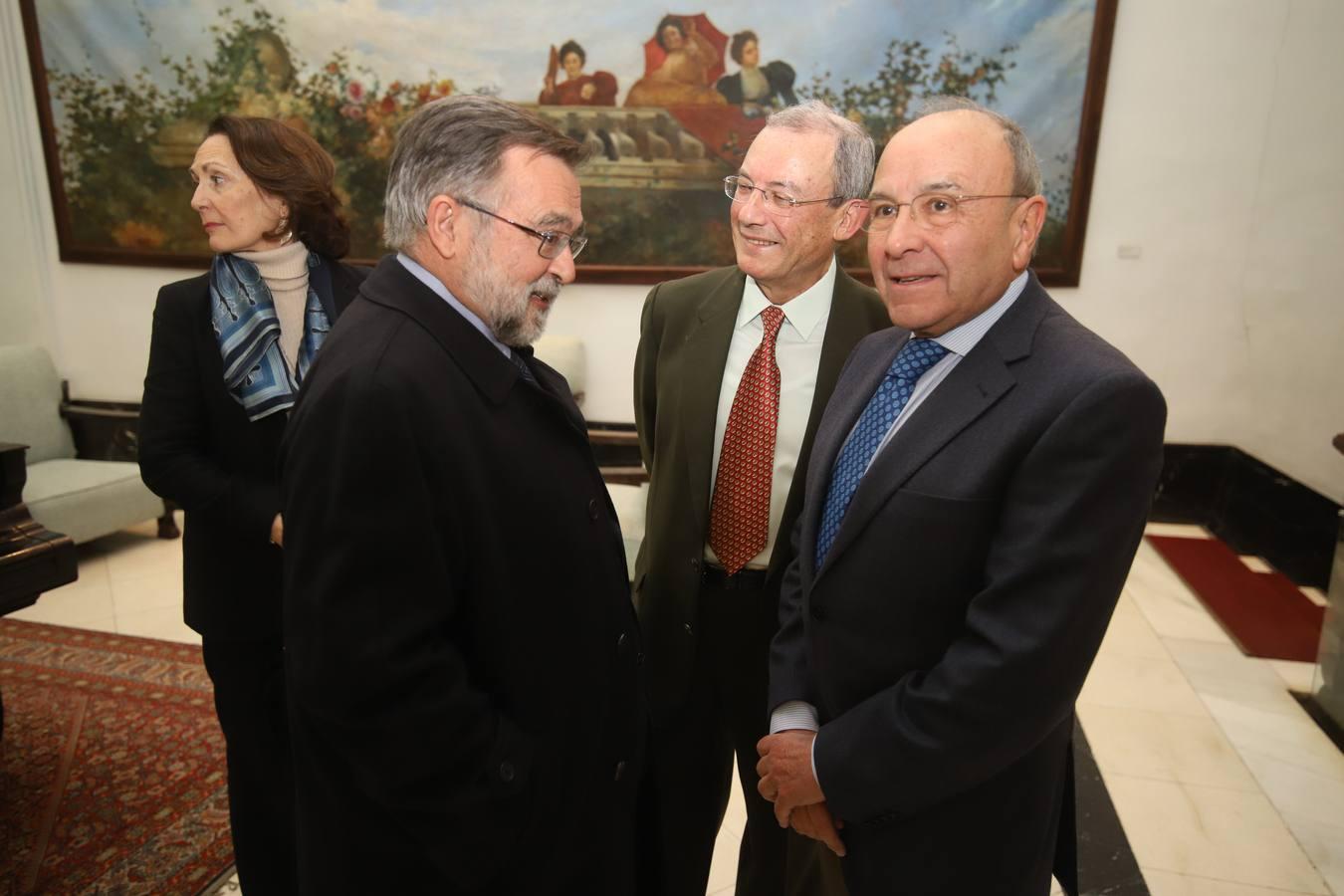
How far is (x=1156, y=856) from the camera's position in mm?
2615

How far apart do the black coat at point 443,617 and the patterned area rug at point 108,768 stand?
65.4 inches

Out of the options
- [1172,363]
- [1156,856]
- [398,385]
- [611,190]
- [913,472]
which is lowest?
[1156,856]

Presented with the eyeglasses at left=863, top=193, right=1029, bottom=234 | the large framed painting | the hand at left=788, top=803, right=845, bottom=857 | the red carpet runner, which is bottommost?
the red carpet runner

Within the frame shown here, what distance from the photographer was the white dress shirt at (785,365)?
1.92m

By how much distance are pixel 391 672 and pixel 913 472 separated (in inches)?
31.1

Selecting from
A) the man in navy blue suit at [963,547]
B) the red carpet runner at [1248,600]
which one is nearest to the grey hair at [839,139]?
the man in navy blue suit at [963,547]

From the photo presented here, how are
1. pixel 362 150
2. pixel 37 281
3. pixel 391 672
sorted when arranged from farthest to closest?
pixel 37 281
pixel 362 150
pixel 391 672

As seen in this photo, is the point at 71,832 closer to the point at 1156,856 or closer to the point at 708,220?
the point at 1156,856

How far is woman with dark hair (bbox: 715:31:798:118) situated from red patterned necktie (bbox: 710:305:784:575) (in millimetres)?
3561

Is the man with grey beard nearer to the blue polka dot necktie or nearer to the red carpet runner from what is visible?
the blue polka dot necktie

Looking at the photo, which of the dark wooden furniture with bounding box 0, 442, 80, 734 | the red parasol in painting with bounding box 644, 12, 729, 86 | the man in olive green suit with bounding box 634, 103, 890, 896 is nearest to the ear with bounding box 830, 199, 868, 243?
the man in olive green suit with bounding box 634, 103, 890, 896

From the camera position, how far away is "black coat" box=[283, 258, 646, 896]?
1.12 m

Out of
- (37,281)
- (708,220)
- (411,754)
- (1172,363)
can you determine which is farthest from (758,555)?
(37,281)

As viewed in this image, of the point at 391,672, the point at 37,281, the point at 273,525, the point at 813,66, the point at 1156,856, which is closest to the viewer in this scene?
the point at 391,672
